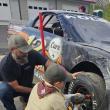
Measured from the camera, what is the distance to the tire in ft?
14.1

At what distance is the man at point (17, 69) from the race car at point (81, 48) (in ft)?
1.59

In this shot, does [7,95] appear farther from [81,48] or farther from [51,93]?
[51,93]

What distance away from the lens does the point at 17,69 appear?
14.6ft

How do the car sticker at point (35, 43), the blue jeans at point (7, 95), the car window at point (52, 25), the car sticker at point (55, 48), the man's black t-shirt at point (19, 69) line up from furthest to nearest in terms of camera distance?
the car sticker at point (35, 43) < the car window at point (52, 25) < the car sticker at point (55, 48) < the blue jeans at point (7, 95) < the man's black t-shirt at point (19, 69)

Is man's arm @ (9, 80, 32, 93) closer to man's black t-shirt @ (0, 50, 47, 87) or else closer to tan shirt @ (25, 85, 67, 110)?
man's black t-shirt @ (0, 50, 47, 87)

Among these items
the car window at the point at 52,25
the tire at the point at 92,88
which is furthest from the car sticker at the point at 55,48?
the tire at the point at 92,88

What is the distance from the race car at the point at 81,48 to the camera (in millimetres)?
4328

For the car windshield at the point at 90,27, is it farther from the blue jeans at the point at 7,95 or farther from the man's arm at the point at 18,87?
the blue jeans at the point at 7,95

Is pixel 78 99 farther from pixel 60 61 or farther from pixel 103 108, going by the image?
pixel 60 61

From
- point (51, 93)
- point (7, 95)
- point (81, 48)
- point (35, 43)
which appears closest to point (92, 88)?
point (81, 48)

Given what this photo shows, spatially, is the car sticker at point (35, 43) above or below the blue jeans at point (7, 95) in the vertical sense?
above

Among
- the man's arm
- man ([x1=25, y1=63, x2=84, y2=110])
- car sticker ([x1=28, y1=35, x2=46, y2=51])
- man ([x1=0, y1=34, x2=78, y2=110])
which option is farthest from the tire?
car sticker ([x1=28, y1=35, x2=46, y2=51])

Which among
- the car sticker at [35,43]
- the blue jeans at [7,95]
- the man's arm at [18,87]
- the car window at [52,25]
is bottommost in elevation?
the blue jeans at [7,95]

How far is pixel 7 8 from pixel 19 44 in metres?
21.1
